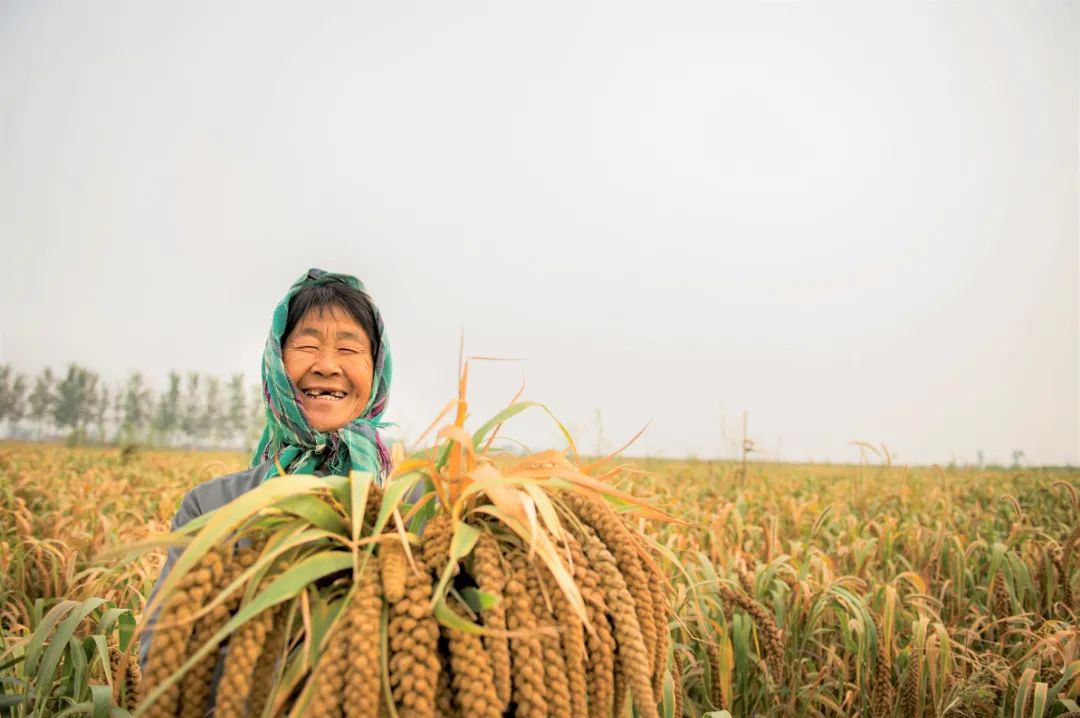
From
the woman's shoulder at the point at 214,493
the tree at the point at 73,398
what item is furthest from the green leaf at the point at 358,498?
the tree at the point at 73,398

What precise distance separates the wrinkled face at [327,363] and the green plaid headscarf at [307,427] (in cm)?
4

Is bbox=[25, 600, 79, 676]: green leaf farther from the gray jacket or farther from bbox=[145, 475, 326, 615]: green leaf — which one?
bbox=[145, 475, 326, 615]: green leaf

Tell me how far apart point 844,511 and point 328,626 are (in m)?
7.66

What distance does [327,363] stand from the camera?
Answer: 2934 mm

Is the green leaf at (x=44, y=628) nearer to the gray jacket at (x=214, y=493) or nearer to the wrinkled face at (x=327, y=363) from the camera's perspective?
the gray jacket at (x=214, y=493)

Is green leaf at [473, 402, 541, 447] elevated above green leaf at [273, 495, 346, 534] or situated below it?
above

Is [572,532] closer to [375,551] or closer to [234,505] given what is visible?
[375,551]

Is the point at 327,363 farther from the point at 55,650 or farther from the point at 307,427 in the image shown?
the point at 55,650

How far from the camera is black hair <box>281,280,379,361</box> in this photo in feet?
9.71

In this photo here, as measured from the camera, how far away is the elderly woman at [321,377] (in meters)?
2.93

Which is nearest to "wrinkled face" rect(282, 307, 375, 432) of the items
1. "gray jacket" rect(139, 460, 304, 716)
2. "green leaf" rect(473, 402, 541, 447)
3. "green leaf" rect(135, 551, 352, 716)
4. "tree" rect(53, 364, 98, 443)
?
"gray jacket" rect(139, 460, 304, 716)

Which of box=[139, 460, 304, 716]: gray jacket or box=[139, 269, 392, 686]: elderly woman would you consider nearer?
box=[139, 460, 304, 716]: gray jacket

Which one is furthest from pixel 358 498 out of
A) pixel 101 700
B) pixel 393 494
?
pixel 101 700

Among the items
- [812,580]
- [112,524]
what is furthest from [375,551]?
[112,524]
